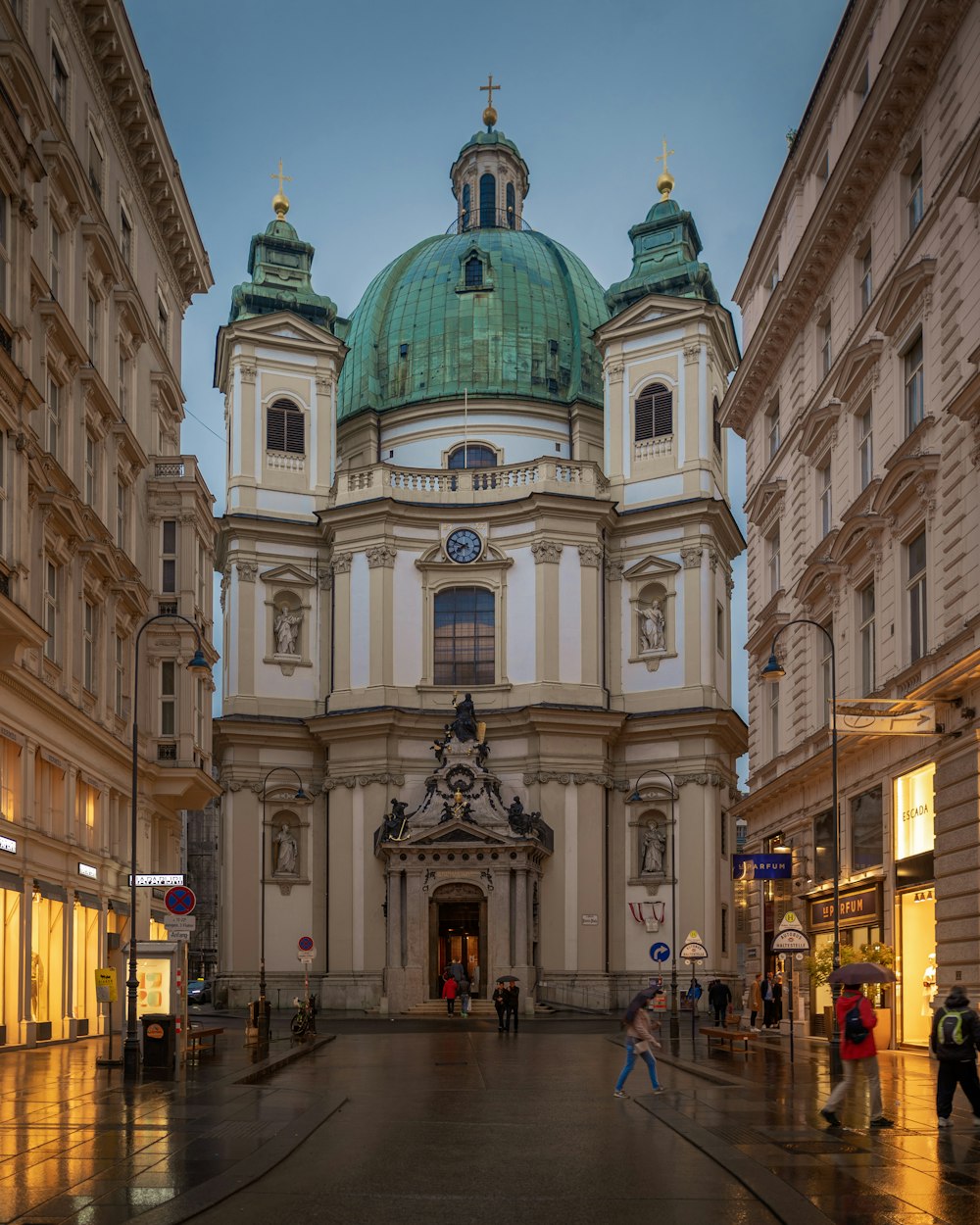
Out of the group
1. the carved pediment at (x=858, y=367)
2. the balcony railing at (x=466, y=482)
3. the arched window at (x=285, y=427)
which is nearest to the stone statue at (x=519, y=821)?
the balcony railing at (x=466, y=482)

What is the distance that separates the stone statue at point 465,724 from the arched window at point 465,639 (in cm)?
299

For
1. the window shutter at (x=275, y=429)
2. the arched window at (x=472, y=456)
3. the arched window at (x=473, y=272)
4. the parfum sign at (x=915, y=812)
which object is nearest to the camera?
the parfum sign at (x=915, y=812)

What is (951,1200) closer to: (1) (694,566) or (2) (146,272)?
(2) (146,272)

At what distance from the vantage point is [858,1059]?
1945 cm

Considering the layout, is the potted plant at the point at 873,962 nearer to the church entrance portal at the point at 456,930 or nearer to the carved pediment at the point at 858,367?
the carved pediment at the point at 858,367

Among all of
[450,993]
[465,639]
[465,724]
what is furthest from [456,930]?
[465,639]

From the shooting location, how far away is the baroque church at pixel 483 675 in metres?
64.6

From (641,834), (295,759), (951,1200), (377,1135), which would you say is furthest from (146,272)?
(951,1200)

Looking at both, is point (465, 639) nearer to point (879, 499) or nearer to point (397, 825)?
point (397, 825)

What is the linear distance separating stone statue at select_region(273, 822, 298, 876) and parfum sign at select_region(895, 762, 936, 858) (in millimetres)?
39538

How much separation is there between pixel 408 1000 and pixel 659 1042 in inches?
982

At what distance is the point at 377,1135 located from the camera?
1834cm

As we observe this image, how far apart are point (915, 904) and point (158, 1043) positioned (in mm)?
14197

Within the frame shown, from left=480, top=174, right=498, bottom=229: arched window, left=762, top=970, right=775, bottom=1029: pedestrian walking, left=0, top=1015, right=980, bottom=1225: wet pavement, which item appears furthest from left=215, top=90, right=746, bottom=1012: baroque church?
left=0, top=1015, right=980, bottom=1225: wet pavement
